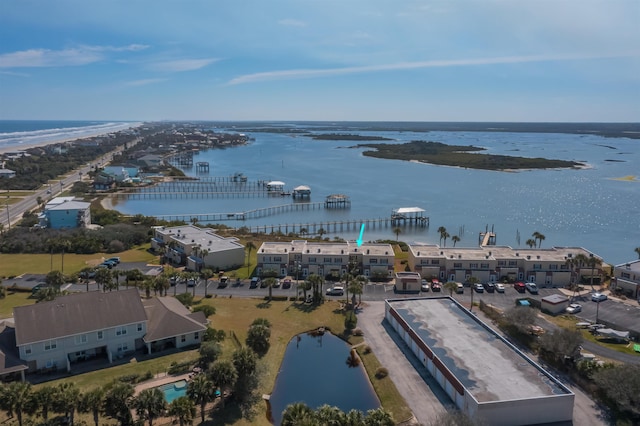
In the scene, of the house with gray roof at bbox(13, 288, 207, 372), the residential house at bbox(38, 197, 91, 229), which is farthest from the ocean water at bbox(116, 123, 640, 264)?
the house with gray roof at bbox(13, 288, 207, 372)

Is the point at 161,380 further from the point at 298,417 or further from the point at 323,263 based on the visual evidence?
the point at 323,263

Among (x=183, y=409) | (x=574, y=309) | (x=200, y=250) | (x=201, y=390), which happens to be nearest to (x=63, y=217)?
(x=200, y=250)

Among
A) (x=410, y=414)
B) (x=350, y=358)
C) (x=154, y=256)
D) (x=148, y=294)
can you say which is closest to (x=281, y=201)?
(x=154, y=256)

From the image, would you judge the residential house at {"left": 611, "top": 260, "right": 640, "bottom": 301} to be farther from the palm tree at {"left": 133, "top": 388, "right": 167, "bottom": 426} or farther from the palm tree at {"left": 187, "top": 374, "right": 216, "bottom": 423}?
the palm tree at {"left": 133, "top": 388, "right": 167, "bottom": 426}

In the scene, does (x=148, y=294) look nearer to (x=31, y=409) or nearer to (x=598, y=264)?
(x=31, y=409)

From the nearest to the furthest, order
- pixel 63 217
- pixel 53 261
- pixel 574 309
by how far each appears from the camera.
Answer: pixel 574 309 → pixel 53 261 → pixel 63 217

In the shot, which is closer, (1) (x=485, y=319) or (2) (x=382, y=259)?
(1) (x=485, y=319)

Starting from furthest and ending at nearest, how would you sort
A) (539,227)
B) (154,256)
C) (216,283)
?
(539,227) < (154,256) < (216,283)
